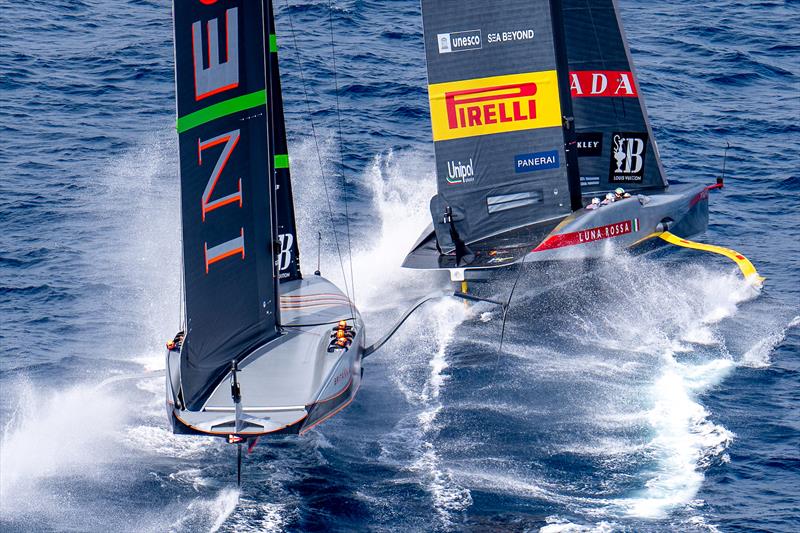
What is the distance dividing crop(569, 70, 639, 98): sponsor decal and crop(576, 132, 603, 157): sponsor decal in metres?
1.16

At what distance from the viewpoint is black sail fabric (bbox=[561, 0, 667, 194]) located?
37.4 meters

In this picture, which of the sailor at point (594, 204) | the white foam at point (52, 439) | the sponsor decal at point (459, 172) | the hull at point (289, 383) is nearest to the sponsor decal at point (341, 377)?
the hull at point (289, 383)

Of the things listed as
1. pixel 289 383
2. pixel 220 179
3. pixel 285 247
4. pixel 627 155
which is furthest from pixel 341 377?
pixel 627 155

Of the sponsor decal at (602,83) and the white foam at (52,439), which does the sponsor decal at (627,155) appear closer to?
the sponsor decal at (602,83)

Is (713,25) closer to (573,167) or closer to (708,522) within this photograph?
(573,167)

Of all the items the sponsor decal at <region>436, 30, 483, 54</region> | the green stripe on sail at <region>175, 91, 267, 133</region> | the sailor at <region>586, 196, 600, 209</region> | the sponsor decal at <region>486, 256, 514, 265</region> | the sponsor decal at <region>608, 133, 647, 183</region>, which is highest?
the green stripe on sail at <region>175, 91, 267, 133</region>

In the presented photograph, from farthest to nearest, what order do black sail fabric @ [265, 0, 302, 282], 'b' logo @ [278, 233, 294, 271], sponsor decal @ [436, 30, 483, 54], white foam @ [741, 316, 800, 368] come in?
sponsor decal @ [436, 30, 483, 54] → 'b' logo @ [278, 233, 294, 271] → white foam @ [741, 316, 800, 368] → black sail fabric @ [265, 0, 302, 282]

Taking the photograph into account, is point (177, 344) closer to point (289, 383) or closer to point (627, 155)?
point (289, 383)

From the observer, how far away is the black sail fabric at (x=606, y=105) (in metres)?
37.4

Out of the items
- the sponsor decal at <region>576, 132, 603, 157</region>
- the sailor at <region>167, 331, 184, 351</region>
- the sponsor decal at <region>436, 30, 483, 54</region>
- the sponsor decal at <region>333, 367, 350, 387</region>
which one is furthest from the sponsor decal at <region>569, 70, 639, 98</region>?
the sailor at <region>167, 331, 184, 351</region>

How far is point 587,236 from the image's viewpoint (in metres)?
34.9

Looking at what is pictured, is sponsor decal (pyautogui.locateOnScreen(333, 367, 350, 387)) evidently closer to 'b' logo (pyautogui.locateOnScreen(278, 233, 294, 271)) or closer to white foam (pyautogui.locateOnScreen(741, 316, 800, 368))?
'b' logo (pyautogui.locateOnScreen(278, 233, 294, 271))

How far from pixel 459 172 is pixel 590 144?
4.67 m

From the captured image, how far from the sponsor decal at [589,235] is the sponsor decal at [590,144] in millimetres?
3156
